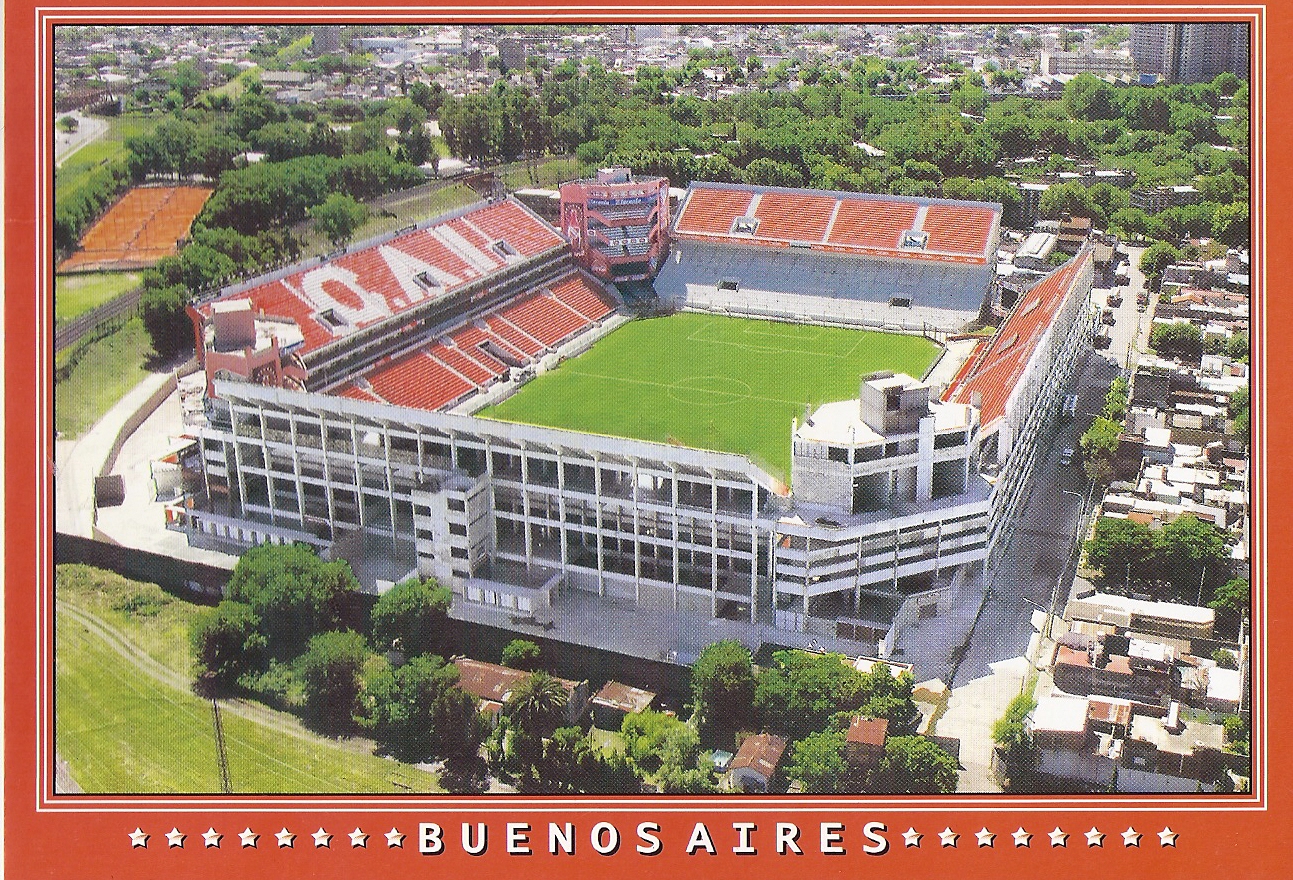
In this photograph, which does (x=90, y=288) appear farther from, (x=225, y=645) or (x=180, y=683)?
(x=180, y=683)

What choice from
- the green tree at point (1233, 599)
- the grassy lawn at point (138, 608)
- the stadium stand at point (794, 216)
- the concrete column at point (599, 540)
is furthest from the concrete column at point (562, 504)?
the stadium stand at point (794, 216)

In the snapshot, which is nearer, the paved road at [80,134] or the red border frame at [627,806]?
the red border frame at [627,806]

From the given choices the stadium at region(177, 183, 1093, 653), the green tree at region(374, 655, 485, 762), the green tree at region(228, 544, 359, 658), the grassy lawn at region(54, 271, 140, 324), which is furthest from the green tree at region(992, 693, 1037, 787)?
the grassy lawn at region(54, 271, 140, 324)

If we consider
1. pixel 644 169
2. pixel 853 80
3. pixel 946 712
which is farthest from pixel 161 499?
pixel 853 80

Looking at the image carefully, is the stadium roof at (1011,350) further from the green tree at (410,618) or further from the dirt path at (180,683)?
the dirt path at (180,683)

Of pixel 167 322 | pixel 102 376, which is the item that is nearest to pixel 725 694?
pixel 102 376
